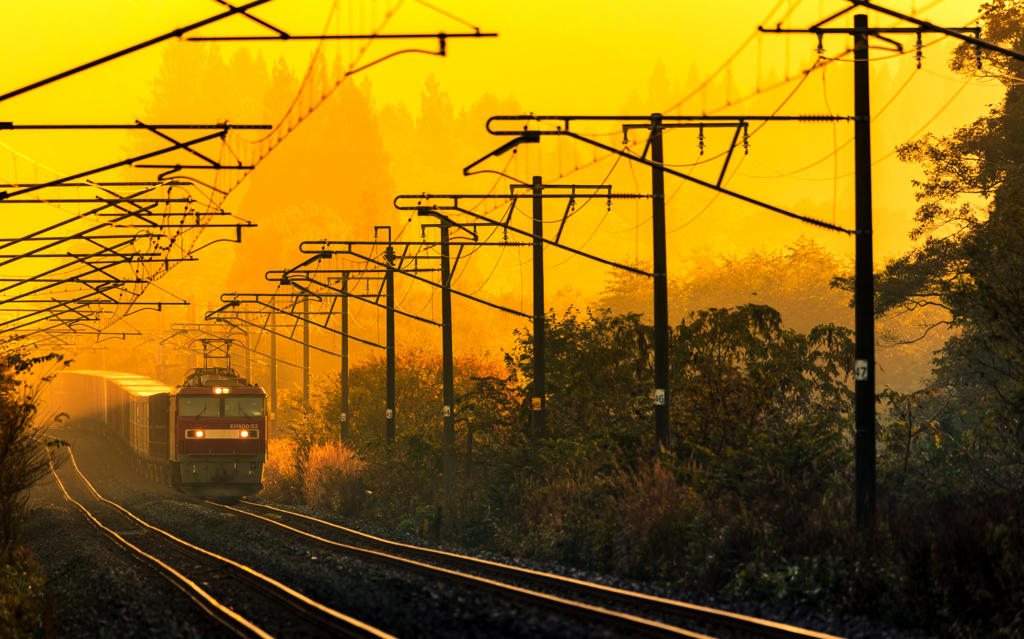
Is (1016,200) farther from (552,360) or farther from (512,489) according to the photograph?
(552,360)

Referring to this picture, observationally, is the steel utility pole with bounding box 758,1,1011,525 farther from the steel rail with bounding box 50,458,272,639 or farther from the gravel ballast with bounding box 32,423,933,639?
the steel rail with bounding box 50,458,272,639

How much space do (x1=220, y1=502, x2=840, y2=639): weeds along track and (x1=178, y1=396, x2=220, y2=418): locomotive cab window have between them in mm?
11608

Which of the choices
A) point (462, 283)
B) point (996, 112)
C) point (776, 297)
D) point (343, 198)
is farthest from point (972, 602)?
point (343, 198)

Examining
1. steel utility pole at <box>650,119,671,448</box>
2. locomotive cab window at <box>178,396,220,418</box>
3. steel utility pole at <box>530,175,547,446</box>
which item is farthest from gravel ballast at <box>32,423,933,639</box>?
locomotive cab window at <box>178,396,220,418</box>

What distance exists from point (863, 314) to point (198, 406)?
21.8 metres

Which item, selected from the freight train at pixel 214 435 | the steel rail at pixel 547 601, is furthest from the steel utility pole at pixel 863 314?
the freight train at pixel 214 435

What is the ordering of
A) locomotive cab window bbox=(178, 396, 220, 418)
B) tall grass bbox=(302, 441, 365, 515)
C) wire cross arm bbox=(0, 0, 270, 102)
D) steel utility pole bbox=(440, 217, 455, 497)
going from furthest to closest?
locomotive cab window bbox=(178, 396, 220, 418)
tall grass bbox=(302, 441, 365, 515)
steel utility pole bbox=(440, 217, 455, 497)
wire cross arm bbox=(0, 0, 270, 102)

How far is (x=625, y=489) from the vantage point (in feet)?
63.5

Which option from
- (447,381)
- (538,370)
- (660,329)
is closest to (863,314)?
(660,329)

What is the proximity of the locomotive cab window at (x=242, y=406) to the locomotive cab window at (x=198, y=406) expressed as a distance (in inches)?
12.1

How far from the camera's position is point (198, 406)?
32.3 m

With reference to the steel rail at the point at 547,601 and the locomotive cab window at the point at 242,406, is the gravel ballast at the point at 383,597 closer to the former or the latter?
the steel rail at the point at 547,601

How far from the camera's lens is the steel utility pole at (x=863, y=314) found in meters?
15.5

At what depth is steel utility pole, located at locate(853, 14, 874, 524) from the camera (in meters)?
15.5
